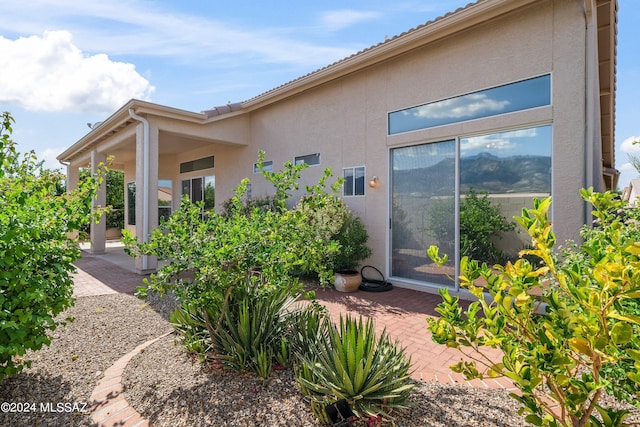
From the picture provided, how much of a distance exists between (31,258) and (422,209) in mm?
6757

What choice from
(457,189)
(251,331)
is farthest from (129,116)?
(457,189)

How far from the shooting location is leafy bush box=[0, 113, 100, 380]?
2623 millimetres

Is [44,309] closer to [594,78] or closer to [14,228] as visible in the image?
[14,228]

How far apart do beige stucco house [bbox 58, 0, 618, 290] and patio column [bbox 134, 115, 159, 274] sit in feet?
0.10

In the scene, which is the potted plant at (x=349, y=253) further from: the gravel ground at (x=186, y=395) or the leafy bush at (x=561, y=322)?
the leafy bush at (x=561, y=322)

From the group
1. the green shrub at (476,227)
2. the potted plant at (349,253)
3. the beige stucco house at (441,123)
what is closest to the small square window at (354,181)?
the beige stucco house at (441,123)

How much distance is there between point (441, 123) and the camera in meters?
7.12

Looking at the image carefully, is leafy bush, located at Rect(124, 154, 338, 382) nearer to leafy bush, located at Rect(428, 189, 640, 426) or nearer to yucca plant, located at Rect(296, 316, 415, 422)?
yucca plant, located at Rect(296, 316, 415, 422)

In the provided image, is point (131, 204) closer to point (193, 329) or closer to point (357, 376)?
point (193, 329)

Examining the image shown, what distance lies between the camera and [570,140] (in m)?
5.54

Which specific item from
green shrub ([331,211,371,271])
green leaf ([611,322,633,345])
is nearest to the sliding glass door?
green shrub ([331,211,371,271])

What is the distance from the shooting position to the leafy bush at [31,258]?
8.61ft

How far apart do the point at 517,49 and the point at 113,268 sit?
12374 millimetres

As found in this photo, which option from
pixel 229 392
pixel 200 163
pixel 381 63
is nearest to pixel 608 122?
pixel 381 63
